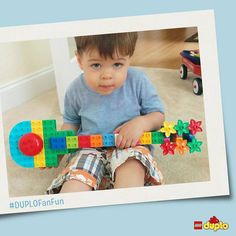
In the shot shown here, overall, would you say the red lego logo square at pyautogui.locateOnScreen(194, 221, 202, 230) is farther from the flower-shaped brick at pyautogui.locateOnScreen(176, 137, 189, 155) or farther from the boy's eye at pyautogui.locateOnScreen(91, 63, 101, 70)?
the boy's eye at pyautogui.locateOnScreen(91, 63, 101, 70)

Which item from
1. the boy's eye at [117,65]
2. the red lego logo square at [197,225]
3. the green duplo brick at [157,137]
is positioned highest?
the boy's eye at [117,65]

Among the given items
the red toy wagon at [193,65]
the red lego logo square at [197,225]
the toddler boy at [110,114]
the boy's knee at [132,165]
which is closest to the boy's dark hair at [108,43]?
the toddler boy at [110,114]

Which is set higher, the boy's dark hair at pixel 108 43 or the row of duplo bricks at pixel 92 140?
the boy's dark hair at pixel 108 43

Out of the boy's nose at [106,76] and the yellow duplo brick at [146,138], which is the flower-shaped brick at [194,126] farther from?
the boy's nose at [106,76]

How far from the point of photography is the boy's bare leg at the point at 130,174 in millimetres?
870

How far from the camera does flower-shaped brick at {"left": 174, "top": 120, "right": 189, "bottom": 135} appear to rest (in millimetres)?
884

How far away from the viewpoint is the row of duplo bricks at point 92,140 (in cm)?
88

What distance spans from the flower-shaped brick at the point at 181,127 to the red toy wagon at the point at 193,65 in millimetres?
66

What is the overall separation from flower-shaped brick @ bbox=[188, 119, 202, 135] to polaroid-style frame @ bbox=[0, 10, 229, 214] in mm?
16

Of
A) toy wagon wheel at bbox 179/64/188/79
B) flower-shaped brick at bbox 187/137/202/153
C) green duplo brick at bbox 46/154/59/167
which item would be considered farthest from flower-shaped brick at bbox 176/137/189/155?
green duplo brick at bbox 46/154/59/167

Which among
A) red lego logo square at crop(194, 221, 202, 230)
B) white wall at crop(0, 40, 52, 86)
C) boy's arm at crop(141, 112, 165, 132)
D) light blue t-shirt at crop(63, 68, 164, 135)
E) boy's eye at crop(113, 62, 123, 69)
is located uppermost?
white wall at crop(0, 40, 52, 86)

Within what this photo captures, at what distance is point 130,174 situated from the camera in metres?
0.88

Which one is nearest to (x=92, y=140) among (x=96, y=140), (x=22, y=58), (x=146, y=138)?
(x=96, y=140)

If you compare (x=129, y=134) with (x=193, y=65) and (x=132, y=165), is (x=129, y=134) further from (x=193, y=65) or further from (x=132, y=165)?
(x=193, y=65)
